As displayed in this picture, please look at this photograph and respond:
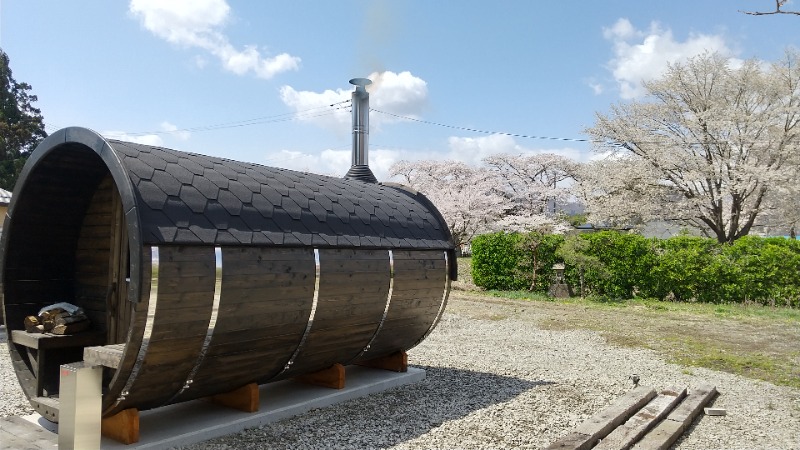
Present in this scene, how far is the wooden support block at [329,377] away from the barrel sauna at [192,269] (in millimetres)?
198

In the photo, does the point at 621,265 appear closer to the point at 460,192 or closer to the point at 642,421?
the point at 642,421

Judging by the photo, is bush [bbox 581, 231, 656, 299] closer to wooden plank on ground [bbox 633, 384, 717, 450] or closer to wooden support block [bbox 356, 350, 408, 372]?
wooden plank on ground [bbox 633, 384, 717, 450]

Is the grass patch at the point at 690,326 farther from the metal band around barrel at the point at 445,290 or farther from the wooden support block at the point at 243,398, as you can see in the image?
the wooden support block at the point at 243,398

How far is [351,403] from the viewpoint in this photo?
20.5ft

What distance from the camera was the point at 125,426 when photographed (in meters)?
4.57

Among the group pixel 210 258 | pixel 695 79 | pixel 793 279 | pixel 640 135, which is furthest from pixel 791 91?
pixel 210 258

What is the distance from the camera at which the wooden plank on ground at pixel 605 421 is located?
4930 millimetres

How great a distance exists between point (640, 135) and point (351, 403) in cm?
2323

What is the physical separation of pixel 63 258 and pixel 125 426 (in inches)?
84.1

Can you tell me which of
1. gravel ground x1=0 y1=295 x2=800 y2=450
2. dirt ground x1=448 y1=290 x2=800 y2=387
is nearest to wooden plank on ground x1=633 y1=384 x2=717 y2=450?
gravel ground x1=0 y1=295 x2=800 y2=450

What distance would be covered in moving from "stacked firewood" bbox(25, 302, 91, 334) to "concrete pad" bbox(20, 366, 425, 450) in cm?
81

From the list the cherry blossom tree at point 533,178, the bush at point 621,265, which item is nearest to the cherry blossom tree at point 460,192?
the cherry blossom tree at point 533,178

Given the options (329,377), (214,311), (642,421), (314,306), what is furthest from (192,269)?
(642,421)

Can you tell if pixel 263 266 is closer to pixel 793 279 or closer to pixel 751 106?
pixel 793 279
